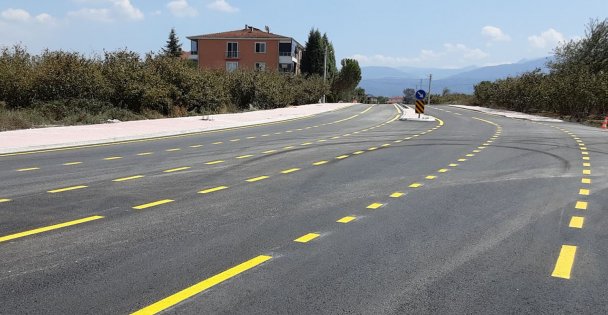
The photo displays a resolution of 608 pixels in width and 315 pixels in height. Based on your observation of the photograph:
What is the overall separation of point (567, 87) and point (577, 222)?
30.3 m

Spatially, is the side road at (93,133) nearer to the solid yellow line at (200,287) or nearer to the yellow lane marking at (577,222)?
the solid yellow line at (200,287)

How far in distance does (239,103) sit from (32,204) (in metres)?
28.8

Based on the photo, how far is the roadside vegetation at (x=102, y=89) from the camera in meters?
19.5

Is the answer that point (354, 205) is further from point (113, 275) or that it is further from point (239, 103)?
point (239, 103)

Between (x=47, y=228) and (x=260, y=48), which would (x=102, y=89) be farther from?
(x=260, y=48)

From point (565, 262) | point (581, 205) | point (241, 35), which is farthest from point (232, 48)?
point (565, 262)

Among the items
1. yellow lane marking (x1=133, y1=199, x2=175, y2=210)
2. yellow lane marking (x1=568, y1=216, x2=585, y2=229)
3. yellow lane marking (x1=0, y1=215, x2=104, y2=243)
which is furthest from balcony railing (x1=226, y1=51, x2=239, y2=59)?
yellow lane marking (x1=568, y1=216, x2=585, y2=229)

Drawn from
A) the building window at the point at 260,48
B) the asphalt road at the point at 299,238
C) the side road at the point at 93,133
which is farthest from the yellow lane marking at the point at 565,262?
the building window at the point at 260,48

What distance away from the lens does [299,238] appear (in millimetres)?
5582

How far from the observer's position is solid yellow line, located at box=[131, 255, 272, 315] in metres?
3.76

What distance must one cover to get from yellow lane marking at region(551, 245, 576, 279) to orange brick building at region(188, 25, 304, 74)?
6998 centimetres

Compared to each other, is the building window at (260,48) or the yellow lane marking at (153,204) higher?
the building window at (260,48)

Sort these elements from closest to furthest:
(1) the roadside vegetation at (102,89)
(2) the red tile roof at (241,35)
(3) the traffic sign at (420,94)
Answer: (1) the roadside vegetation at (102,89)
(3) the traffic sign at (420,94)
(2) the red tile roof at (241,35)

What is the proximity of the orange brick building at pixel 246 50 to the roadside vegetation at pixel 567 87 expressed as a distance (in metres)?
27.6
